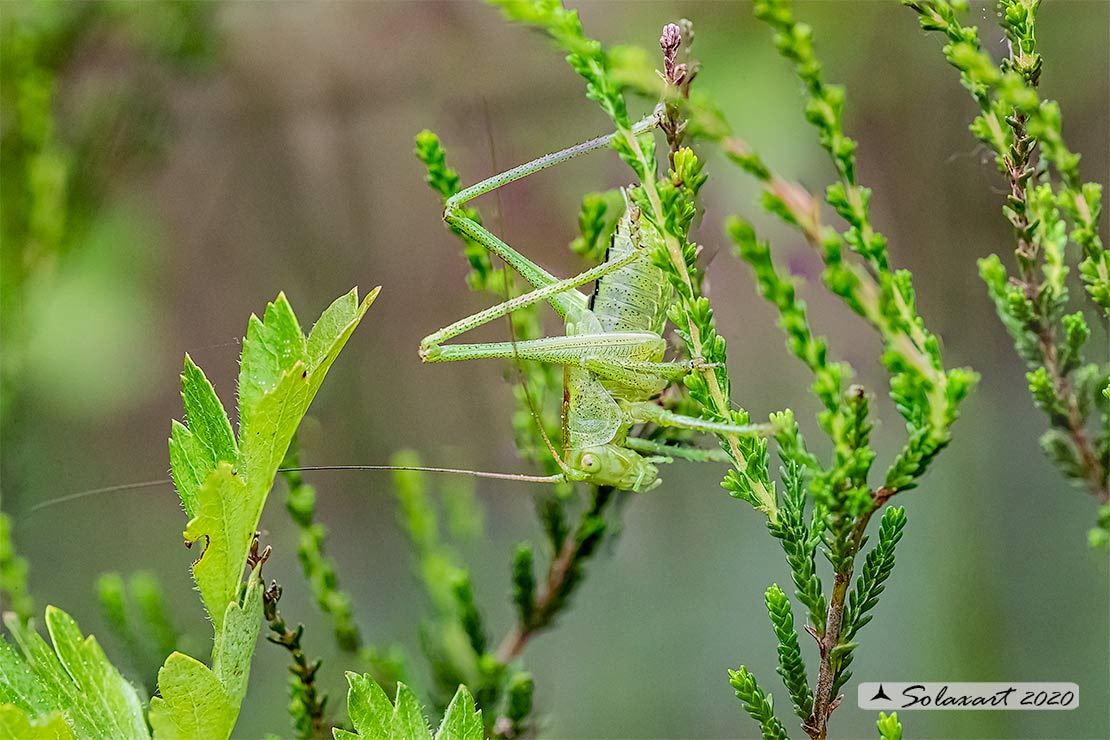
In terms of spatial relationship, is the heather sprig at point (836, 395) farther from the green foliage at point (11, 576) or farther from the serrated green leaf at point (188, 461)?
the green foliage at point (11, 576)

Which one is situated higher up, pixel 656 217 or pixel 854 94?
pixel 854 94

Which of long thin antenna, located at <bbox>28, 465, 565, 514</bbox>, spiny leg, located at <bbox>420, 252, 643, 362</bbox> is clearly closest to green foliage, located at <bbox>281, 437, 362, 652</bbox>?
long thin antenna, located at <bbox>28, 465, 565, 514</bbox>

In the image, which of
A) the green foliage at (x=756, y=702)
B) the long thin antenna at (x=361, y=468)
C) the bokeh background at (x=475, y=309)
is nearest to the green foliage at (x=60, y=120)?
the bokeh background at (x=475, y=309)

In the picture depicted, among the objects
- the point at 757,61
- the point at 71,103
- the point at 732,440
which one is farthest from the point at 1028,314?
the point at 71,103

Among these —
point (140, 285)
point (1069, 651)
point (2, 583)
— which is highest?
point (140, 285)

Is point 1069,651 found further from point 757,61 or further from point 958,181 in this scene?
point 757,61

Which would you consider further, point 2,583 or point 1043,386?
point 2,583

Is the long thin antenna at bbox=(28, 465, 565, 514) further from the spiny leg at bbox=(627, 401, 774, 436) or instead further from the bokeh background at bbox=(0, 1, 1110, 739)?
the bokeh background at bbox=(0, 1, 1110, 739)

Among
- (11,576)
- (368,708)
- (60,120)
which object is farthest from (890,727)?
(60,120)

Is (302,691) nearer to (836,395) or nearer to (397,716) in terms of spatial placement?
(397,716)
